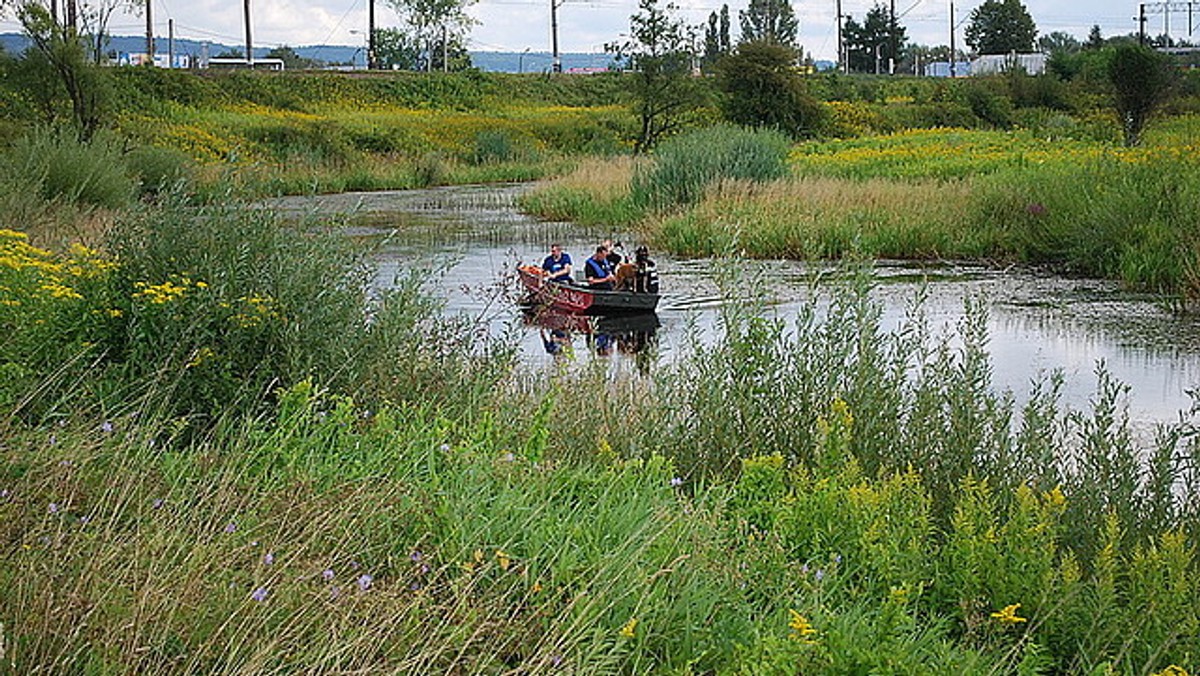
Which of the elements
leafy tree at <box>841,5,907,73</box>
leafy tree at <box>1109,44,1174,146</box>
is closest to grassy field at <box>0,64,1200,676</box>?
leafy tree at <box>1109,44,1174,146</box>

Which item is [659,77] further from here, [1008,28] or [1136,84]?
[1008,28]

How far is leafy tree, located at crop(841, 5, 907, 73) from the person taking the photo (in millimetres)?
112000

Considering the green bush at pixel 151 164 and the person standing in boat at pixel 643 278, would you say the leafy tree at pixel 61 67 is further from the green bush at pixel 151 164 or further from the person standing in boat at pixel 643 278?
the person standing in boat at pixel 643 278

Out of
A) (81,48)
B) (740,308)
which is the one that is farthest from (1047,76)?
(740,308)

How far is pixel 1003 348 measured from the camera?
15.4m

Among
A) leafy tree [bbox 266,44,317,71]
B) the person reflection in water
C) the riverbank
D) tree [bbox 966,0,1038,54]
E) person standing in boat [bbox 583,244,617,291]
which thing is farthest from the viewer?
tree [bbox 966,0,1038,54]

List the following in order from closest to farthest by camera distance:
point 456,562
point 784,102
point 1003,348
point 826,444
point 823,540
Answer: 1. point 456,562
2. point 823,540
3. point 826,444
4. point 1003,348
5. point 784,102

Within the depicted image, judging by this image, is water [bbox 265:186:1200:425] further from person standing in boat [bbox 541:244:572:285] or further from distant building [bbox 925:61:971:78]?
distant building [bbox 925:61:971:78]

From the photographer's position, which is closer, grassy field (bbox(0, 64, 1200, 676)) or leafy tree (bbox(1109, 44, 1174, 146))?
grassy field (bbox(0, 64, 1200, 676))

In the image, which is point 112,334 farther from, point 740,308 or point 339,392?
point 740,308

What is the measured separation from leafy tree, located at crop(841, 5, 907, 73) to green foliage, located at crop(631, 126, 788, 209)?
83838 mm

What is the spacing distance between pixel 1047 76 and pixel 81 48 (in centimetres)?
4907

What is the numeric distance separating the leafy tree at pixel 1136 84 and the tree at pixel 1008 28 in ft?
244

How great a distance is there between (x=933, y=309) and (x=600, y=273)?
13.9 ft
